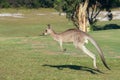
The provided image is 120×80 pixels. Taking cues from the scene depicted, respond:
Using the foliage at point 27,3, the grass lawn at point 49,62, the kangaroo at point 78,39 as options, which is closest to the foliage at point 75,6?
the grass lawn at point 49,62

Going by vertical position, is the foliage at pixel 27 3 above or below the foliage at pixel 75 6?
below

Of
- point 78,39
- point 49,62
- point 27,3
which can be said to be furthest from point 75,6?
point 27,3

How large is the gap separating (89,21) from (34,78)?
37986 millimetres

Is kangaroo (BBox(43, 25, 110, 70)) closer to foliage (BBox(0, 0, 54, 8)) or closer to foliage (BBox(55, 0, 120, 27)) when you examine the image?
foliage (BBox(55, 0, 120, 27))

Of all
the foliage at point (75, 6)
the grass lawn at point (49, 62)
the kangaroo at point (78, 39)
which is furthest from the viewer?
the foliage at point (75, 6)

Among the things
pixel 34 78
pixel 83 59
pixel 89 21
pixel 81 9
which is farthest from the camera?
pixel 89 21

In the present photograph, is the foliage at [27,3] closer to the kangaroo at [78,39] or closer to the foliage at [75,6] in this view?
the foliage at [75,6]

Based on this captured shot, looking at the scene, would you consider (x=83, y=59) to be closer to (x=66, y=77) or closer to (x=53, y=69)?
(x=53, y=69)

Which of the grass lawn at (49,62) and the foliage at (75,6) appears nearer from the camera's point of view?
the grass lawn at (49,62)

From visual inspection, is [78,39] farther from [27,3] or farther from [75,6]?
[27,3]

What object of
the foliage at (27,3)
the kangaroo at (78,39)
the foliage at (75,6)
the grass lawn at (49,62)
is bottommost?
the foliage at (27,3)

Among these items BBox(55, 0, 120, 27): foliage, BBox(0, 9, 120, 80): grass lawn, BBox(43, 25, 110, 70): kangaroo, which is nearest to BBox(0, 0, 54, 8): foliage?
BBox(55, 0, 120, 27): foliage

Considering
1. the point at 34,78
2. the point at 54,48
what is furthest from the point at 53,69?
the point at 54,48

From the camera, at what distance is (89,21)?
5272 centimetres
